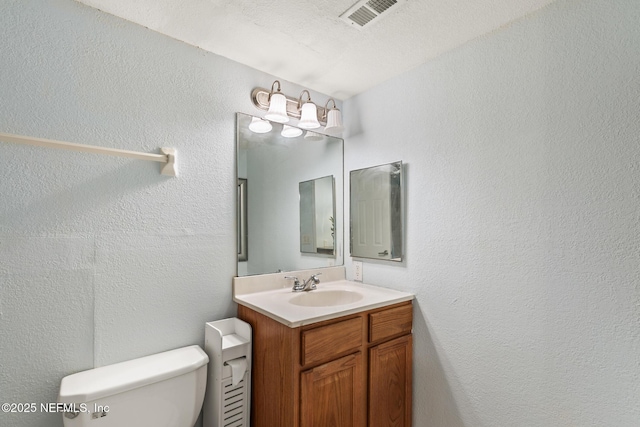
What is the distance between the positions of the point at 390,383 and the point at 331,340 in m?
0.50

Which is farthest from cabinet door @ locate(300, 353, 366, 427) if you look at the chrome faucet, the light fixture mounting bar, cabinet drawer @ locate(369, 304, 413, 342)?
the light fixture mounting bar

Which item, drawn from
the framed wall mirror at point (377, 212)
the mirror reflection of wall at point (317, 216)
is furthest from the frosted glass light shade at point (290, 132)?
the framed wall mirror at point (377, 212)

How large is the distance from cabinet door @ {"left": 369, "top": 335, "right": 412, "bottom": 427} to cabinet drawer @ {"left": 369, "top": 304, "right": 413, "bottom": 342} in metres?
0.05

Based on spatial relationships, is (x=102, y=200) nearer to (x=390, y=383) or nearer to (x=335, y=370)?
(x=335, y=370)

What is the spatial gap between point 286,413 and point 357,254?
1.04m

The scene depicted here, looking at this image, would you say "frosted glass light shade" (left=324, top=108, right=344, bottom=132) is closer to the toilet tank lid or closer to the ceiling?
the ceiling

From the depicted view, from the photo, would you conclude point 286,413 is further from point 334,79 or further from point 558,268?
point 334,79

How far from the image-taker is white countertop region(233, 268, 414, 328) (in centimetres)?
134

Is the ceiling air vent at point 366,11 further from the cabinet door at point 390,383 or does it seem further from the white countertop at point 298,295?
the cabinet door at point 390,383

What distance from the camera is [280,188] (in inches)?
76.4

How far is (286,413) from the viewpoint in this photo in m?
1.32

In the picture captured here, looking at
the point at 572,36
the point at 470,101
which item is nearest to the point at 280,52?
the point at 470,101

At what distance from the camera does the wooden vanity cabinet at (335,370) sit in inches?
51.4

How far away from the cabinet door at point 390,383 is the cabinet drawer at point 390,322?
46 millimetres
